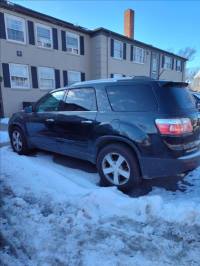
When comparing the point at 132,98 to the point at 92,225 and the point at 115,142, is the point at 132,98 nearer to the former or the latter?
the point at 115,142

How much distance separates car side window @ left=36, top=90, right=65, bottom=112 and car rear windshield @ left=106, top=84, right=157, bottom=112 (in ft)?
4.18

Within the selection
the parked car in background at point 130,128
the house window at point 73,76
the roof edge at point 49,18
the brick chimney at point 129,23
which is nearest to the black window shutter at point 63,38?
the roof edge at point 49,18

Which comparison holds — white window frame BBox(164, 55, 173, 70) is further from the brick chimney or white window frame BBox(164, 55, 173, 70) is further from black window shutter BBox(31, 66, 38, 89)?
black window shutter BBox(31, 66, 38, 89)

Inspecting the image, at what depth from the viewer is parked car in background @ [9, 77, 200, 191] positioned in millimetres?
3033

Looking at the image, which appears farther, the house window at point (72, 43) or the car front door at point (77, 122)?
the house window at point (72, 43)

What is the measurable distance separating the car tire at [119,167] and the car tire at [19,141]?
2.47 meters

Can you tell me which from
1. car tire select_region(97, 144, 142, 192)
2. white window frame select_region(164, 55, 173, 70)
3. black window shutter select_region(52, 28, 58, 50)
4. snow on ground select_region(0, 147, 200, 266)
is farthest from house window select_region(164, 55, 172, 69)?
car tire select_region(97, 144, 142, 192)

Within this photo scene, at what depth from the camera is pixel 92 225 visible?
259 centimetres

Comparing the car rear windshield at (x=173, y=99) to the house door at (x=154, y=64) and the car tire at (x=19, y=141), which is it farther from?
the house door at (x=154, y=64)

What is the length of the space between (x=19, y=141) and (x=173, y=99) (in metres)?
3.96

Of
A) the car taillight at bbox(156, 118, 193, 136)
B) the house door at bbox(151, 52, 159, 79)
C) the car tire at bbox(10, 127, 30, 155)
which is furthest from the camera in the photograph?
the house door at bbox(151, 52, 159, 79)

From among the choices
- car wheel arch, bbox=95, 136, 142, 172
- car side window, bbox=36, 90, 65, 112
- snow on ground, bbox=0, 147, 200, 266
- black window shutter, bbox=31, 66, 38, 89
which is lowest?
snow on ground, bbox=0, 147, 200, 266

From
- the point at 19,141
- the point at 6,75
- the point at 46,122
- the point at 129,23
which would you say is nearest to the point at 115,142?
the point at 46,122

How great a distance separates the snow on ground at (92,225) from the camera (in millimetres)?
2125
